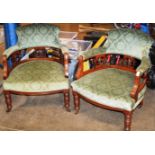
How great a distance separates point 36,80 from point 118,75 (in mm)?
817

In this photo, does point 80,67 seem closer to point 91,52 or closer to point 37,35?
point 91,52

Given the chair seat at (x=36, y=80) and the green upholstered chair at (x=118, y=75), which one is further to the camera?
the chair seat at (x=36, y=80)

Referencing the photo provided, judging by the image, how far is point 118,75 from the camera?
2674mm

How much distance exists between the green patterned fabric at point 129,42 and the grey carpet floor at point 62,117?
0.65m

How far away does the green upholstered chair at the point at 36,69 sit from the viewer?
2652mm

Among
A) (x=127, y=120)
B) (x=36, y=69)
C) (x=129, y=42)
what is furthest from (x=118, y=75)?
(x=36, y=69)

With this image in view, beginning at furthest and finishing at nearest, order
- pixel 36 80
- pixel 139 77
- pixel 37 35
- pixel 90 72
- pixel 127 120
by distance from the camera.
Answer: pixel 37 35
pixel 90 72
pixel 36 80
pixel 127 120
pixel 139 77

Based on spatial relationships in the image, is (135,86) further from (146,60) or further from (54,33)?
(54,33)

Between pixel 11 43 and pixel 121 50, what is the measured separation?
1.56m

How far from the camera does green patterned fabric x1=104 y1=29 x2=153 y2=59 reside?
8.41 ft

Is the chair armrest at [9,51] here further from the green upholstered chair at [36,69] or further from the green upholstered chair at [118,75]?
the green upholstered chair at [118,75]

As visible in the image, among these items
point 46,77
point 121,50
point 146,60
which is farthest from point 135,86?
point 46,77

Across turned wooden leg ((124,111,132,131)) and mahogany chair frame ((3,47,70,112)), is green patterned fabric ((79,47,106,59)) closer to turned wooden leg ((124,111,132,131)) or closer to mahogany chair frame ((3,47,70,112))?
mahogany chair frame ((3,47,70,112))

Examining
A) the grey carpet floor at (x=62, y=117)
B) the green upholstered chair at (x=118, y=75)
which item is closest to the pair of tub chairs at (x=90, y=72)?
the green upholstered chair at (x=118, y=75)
